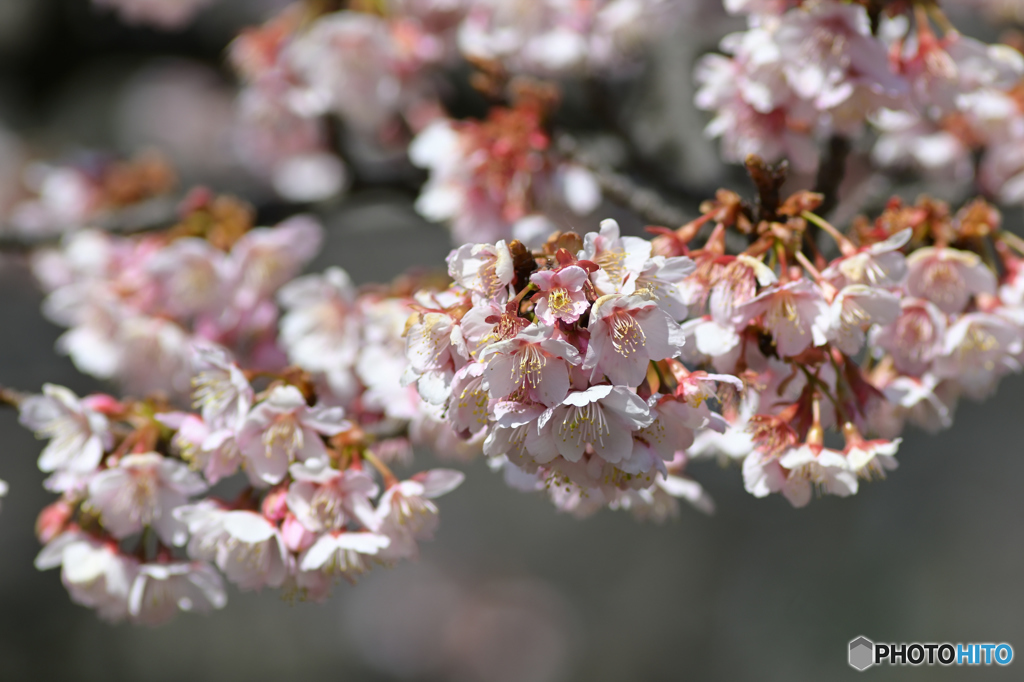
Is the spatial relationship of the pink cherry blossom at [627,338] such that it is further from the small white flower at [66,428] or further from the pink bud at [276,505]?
the small white flower at [66,428]

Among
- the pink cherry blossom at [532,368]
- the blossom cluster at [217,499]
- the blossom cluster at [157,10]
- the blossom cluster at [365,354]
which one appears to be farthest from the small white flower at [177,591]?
the blossom cluster at [157,10]

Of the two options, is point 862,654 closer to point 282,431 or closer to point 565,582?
point 282,431

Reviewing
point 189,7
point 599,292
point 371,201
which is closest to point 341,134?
point 371,201

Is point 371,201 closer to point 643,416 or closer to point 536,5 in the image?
point 536,5

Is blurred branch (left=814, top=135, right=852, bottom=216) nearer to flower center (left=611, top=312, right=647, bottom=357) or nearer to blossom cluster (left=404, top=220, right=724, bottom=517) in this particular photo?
blossom cluster (left=404, top=220, right=724, bottom=517)

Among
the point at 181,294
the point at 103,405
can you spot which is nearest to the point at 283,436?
the point at 103,405
